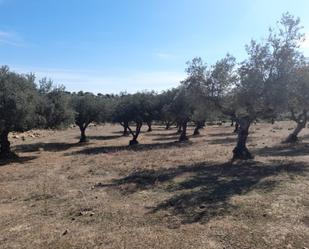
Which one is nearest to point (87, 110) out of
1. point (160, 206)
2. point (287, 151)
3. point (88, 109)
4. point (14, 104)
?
point (88, 109)

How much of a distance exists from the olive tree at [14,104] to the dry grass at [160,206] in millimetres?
6365

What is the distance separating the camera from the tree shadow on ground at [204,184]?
14391 mm

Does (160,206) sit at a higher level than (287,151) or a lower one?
lower

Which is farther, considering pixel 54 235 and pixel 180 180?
pixel 180 180

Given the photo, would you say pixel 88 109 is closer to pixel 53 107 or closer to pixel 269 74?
pixel 53 107

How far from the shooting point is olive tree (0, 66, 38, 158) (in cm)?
3167

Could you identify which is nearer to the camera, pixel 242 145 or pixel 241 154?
pixel 241 154

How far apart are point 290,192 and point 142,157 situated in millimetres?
17353

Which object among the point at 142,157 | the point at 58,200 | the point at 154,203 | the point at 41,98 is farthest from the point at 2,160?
the point at 154,203

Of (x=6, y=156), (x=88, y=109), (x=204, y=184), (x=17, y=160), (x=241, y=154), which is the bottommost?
(x=17, y=160)

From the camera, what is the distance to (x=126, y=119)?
52281 millimetres

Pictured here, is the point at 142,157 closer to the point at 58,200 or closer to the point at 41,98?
the point at 41,98

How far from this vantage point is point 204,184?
1930 cm

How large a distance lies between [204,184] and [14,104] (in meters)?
19.5
